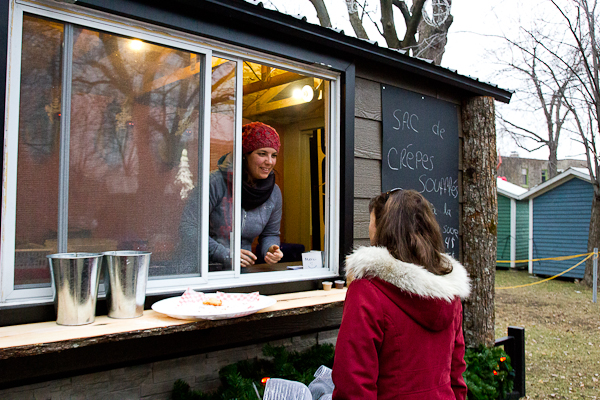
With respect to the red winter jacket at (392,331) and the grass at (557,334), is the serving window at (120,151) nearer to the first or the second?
the red winter jacket at (392,331)

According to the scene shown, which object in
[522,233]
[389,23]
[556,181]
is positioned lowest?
[522,233]

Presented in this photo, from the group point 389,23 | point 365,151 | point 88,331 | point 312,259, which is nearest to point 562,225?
point 389,23

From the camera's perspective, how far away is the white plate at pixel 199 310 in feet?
6.25

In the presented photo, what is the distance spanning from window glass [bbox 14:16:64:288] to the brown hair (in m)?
1.40

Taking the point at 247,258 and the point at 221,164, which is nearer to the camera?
the point at 221,164

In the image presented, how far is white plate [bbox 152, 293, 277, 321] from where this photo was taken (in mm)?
1906

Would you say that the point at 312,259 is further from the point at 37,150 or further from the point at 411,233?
the point at 37,150

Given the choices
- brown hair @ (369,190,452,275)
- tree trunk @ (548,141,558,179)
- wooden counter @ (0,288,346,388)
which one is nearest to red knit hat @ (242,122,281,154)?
wooden counter @ (0,288,346,388)

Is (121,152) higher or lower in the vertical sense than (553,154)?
lower

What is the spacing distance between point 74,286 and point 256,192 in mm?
1403

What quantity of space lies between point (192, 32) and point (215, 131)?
0.52 meters

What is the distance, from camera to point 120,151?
2102mm

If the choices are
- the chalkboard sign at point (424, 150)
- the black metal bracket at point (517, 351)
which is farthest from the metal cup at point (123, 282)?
the black metal bracket at point (517, 351)

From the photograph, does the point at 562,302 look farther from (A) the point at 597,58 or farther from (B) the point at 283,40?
(B) the point at 283,40
